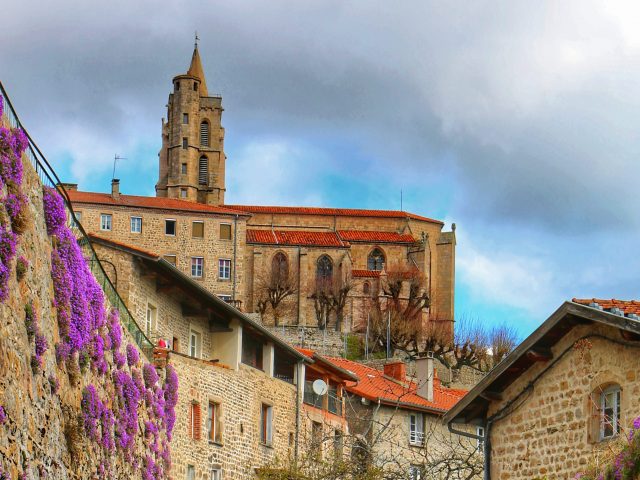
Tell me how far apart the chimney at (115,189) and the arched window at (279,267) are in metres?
13.1

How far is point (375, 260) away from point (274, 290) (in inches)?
578

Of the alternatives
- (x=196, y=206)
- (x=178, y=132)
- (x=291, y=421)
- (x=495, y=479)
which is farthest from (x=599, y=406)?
(x=178, y=132)

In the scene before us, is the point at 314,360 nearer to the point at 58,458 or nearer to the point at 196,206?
the point at 58,458

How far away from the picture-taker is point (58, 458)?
63.6 ft

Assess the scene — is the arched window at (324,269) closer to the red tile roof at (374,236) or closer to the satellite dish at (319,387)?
the red tile roof at (374,236)

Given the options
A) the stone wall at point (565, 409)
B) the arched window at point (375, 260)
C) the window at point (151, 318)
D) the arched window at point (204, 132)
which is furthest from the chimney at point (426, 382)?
the arched window at point (204, 132)

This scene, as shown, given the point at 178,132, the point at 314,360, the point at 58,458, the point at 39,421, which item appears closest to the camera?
the point at 39,421

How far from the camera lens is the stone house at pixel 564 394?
18.6 meters

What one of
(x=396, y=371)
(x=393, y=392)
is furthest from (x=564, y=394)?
(x=396, y=371)

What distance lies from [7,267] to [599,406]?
8.47 meters

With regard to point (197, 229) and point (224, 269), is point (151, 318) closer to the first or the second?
point (197, 229)

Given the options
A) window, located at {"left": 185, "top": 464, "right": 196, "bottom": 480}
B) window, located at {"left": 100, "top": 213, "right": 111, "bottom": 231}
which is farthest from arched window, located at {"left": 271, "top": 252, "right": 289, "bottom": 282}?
window, located at {"left": 185, "top": 464, "right": 196, "bottom": 480}

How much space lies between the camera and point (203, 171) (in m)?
122

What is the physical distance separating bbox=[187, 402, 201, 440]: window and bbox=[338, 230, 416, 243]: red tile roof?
261 ft
